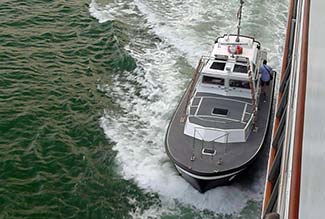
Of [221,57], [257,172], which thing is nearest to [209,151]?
[257,172]

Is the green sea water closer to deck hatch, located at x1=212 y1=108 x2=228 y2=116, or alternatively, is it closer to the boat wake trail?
the boat wake trail

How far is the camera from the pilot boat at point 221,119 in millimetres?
12500

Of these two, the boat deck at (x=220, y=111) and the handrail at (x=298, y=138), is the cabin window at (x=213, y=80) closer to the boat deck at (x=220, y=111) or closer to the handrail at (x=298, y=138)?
the boat deck at (x=220, y=111)

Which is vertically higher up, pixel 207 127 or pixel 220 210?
pixel 207 127

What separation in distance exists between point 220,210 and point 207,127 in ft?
6.57

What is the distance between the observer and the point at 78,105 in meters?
16.2

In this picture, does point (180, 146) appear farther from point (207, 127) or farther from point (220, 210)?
point (220, 210)

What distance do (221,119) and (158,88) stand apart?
4.22 metres

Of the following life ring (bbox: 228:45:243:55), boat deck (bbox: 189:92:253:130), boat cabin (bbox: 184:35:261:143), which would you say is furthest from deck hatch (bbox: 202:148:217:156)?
life ring (bbox: 228:45:243:55)

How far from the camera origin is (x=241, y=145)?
1305cm

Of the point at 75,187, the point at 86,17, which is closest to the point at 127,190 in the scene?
the point at 75,187

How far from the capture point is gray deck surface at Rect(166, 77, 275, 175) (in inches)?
487

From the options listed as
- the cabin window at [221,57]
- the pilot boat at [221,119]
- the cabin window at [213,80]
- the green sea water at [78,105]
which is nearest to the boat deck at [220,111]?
the pilot boat at [221,119]

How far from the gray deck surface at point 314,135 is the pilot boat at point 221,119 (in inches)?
337
